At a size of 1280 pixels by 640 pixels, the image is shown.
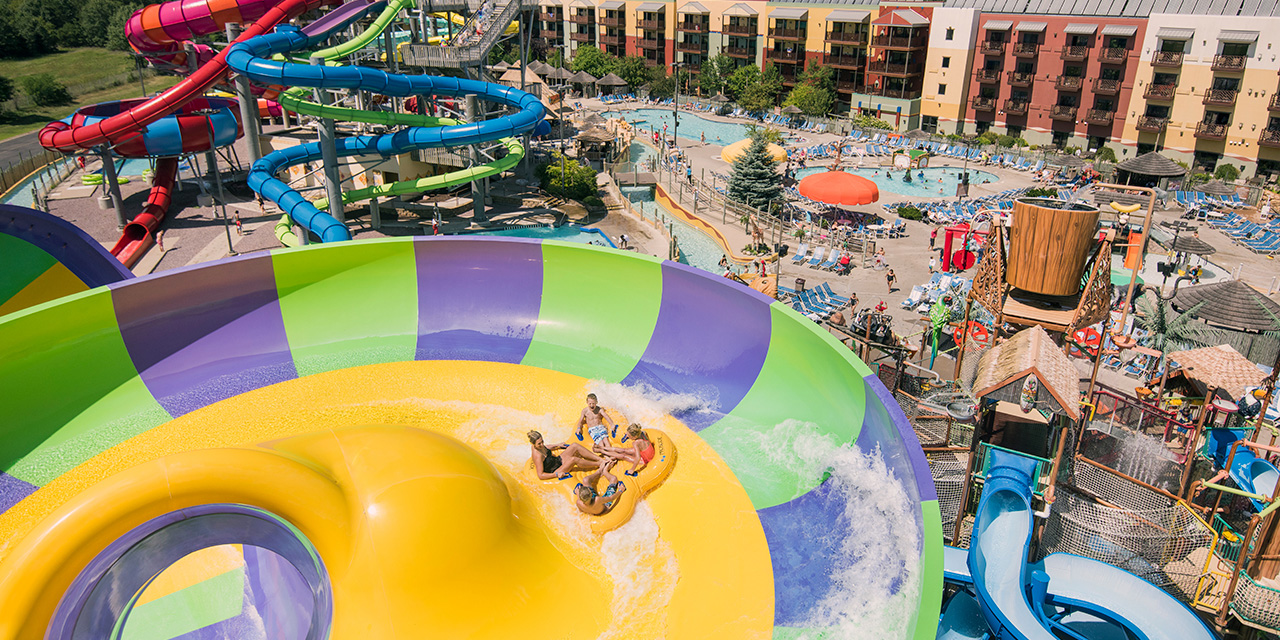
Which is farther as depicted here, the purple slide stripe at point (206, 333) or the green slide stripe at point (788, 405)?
the purple slide stripe at point (206, 333)

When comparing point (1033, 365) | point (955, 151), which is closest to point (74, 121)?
point (1033, 365)

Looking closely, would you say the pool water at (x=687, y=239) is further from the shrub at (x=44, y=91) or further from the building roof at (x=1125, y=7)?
the shrub at (x=44, y=91)

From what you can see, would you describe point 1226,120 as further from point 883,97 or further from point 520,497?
point 520,497

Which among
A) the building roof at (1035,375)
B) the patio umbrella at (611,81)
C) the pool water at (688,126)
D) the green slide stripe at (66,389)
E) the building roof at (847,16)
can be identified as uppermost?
the building roof at (847,16)

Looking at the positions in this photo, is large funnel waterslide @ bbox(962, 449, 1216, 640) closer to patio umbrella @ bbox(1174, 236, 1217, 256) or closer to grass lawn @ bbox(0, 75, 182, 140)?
patio umbrella @ bbox(1174, 236, 1217, 256)

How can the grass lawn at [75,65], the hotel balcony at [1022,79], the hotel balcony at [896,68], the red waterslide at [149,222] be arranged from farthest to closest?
the grass lawn at [75,65] < the hotel balcony at [896,68] < the hotel balcony at [1022,79] < the red waterslide at [149,222]

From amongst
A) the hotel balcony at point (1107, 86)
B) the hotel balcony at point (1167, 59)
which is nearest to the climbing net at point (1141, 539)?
the hotel balcony at point (1167, 59)

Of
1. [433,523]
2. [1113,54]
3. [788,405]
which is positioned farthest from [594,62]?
[433,523]

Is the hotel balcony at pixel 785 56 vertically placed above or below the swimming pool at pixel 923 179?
above

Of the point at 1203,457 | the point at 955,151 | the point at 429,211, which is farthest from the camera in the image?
the point at 955,151
